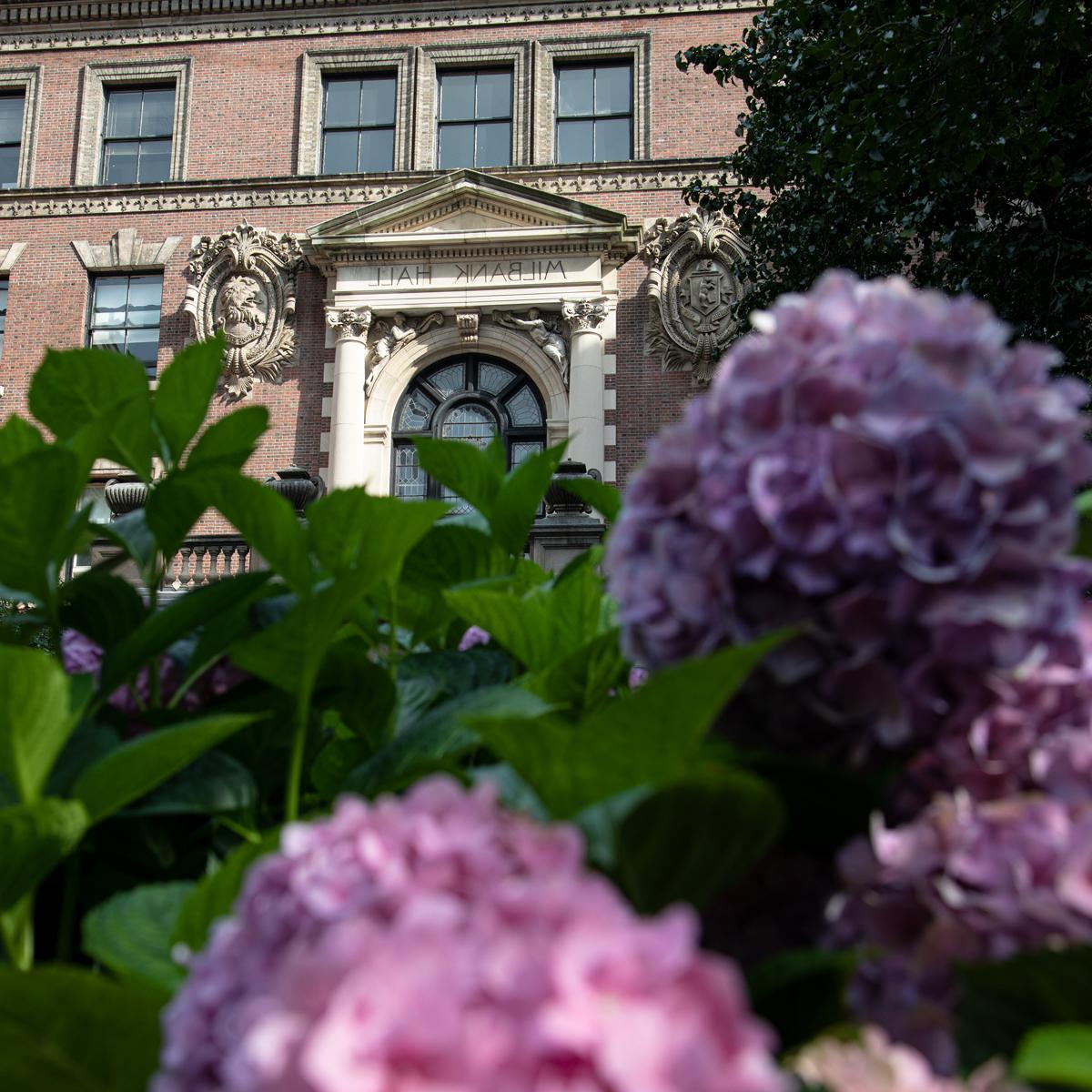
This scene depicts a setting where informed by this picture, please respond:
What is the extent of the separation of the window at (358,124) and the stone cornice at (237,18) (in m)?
0.90

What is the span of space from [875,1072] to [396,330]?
1557 cm

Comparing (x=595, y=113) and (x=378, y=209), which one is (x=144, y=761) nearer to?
(x=378, y=209)

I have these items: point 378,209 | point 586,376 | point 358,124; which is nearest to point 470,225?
point 378,209

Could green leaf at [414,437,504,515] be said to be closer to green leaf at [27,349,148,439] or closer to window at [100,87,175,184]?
green leaf at [27,349,148,439]

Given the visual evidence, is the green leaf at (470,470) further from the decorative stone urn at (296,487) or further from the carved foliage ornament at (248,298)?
the carved foliage ornament at (248,298)

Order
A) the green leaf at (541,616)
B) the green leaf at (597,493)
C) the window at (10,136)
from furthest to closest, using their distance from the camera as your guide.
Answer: the window at (10,136)
the green leaf at (597,493)
the green leaf at (541,616)

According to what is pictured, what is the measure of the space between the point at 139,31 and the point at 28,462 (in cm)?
1971

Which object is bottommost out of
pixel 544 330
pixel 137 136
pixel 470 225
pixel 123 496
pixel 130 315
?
pixel 123 496

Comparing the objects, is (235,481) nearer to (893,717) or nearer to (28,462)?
(28,462)

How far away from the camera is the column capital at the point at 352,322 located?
15.5 metres

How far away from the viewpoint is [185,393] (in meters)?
1.21

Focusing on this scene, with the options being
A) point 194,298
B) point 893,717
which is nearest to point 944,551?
point 893,717

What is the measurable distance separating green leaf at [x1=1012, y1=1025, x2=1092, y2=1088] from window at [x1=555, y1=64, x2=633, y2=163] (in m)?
17.2

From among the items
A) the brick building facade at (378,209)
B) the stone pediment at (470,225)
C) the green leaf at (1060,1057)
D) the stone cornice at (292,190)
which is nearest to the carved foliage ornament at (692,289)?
the brick building facade at (378,209)
